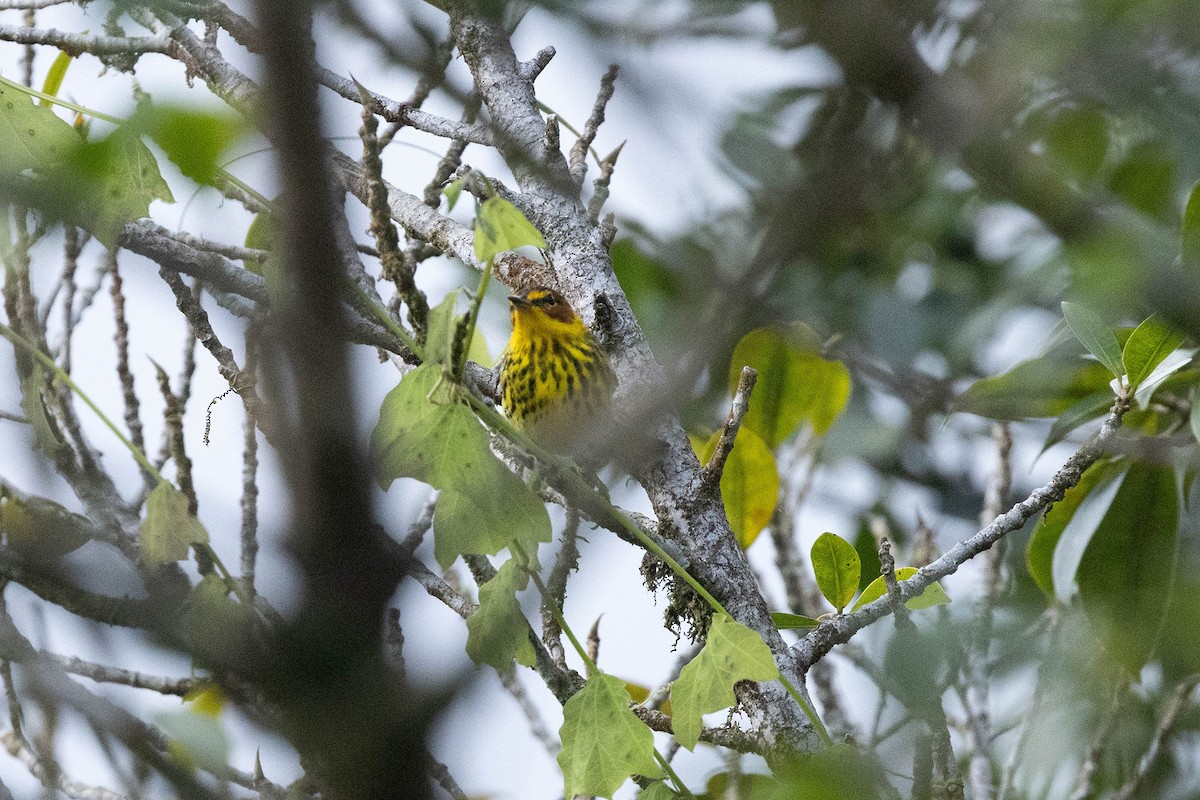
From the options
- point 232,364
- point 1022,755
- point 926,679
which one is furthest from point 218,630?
point 1022,755

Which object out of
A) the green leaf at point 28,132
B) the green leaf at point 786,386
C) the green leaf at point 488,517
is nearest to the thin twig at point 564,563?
the green leaf at point 488,517

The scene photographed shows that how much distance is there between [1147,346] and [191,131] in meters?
1.82

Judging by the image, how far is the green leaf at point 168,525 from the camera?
4.93 feet

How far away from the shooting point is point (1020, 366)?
9.25ft

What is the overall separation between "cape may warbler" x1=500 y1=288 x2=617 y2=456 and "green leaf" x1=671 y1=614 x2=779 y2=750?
1.58 metres

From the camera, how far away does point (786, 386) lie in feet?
11.4

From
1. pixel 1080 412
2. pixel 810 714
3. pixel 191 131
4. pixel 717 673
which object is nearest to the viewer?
pixel 191 131

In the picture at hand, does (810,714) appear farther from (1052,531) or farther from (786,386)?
(786,386)

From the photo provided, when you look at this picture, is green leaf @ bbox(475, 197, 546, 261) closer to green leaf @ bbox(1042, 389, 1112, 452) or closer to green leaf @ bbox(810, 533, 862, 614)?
green leaf @ bbox(810, 533, 862, 614)

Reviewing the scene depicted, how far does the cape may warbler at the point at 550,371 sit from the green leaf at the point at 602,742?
1.54m

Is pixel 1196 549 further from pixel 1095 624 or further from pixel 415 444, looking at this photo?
pixel 415 444

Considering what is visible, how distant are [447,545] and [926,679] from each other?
0.61 metres

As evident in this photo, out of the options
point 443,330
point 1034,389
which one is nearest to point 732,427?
point 443,330

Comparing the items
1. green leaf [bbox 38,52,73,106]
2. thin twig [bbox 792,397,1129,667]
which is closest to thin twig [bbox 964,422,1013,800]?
thin twig [bbox 792,397,1129,667]
